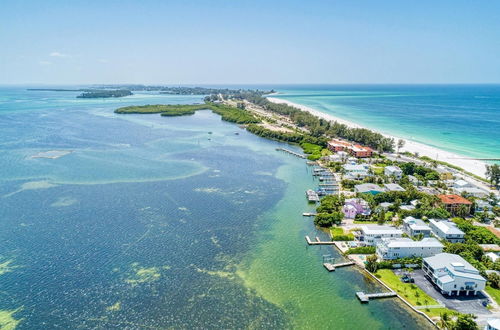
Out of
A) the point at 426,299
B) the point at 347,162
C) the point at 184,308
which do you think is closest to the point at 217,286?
the point at 184,308

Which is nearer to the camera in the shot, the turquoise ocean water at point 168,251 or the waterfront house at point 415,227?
the turquoise ocean water at point 168,251

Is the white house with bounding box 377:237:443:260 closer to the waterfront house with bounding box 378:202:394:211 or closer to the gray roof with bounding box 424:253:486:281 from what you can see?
the gray roof with bounding box 424:253:486:281

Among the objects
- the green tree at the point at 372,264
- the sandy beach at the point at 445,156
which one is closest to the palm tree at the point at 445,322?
the green tree at the point at 372,264

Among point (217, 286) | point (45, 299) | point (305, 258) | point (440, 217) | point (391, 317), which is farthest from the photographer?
point (440, 217)

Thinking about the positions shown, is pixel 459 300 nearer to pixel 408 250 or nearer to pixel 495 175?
pixel 408 250

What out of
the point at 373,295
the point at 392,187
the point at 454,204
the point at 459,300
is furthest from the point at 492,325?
the point at 392,187

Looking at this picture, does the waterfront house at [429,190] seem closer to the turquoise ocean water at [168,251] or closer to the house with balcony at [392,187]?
the house with balcony at [392,187]

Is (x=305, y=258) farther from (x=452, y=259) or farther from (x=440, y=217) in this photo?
(x=440, y=217)

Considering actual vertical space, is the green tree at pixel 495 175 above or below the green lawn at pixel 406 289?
above
